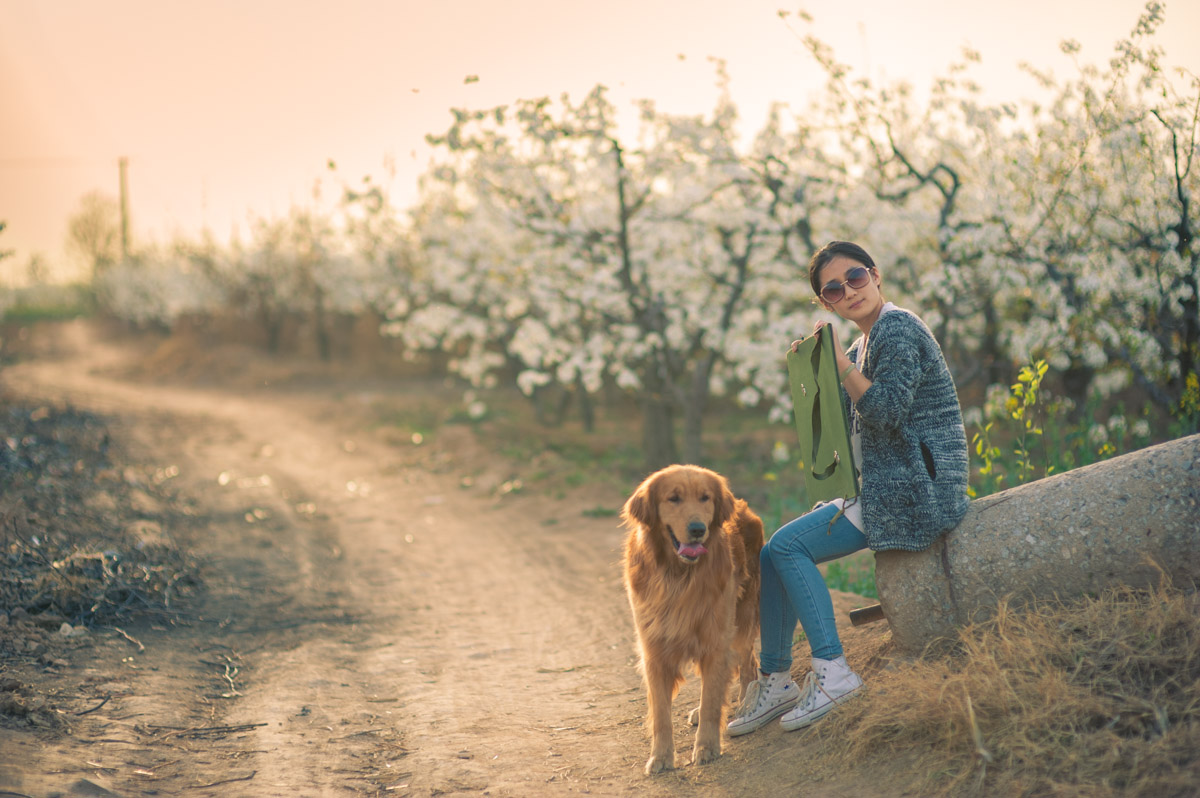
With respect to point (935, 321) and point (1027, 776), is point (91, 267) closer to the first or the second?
point (935, 321)

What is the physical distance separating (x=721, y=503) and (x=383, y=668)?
2850 mm

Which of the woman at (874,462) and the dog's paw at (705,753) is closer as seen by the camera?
the woman at (874,462)

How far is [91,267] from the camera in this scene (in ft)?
143

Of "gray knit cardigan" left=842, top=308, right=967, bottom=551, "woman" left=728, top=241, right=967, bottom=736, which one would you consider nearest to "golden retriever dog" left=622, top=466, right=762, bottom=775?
"woman" left=728, top=241, right=967, bottom=736

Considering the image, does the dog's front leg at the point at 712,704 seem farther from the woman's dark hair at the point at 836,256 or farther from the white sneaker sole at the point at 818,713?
the woman's dark hair at the point at 836,256

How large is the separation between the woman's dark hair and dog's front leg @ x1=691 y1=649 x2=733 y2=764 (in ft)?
5.75

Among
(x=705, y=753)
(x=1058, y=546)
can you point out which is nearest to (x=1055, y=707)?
(x=1058, y=546)

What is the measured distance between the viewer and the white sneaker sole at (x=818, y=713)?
3.60 metres

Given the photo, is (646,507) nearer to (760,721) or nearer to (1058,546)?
(760,721)

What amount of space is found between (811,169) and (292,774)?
8.41 m

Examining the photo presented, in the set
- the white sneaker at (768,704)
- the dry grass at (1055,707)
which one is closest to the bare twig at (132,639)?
the white sneaker at (768,704)

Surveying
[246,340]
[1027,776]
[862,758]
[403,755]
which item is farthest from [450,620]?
[246,340]

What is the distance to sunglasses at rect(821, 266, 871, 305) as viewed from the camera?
141 inches

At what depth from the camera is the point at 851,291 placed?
3613mm
